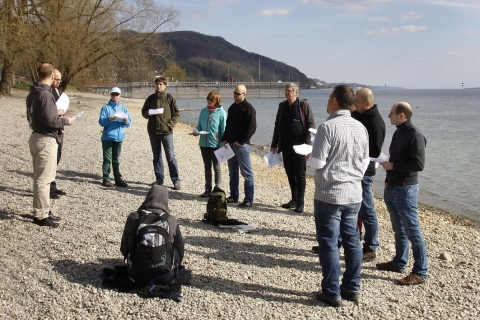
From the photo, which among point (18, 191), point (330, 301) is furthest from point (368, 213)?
point (18, 191)

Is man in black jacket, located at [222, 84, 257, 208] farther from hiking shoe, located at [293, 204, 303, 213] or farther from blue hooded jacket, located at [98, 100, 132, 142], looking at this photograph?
blue hooded jacket, located at [98, 100, 132, 142]

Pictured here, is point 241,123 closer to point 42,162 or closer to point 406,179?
point 42,162

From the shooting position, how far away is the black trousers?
777 centimetres

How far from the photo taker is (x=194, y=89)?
109000mm

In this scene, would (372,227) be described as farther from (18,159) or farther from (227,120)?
(18,159)

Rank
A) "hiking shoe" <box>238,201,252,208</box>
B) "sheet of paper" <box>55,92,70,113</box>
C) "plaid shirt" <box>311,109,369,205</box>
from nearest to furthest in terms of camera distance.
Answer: "plaid shirt" <box>311,109,369,205</box>
"sheet of paper" <box>55,92,70,113</box>
"hiking shoe" <box>238,201,252,208</box>

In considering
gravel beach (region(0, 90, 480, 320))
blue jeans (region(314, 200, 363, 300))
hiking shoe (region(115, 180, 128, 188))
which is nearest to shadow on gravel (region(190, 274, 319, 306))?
gravel beach (region(0, 90, 480, 320))

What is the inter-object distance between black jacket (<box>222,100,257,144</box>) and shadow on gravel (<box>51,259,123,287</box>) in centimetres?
328

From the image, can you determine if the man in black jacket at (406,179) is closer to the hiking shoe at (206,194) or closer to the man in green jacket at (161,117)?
the hiking shoe at (206,194)

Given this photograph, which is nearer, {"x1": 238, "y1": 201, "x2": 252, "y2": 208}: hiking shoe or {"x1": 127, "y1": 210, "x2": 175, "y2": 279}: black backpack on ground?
{"x1": 127, "y1": 210, "x2": 175, "y2": 279}: black backpack on ground

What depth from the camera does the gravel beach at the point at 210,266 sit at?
4320mm

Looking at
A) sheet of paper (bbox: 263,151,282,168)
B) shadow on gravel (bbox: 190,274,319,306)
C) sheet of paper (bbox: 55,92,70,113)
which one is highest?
sheet of paper (bbox: 55,92,70,113)

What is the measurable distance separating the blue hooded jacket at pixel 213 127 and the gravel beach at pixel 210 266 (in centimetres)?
110

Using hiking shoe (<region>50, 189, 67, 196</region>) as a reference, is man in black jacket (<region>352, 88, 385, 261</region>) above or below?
above
